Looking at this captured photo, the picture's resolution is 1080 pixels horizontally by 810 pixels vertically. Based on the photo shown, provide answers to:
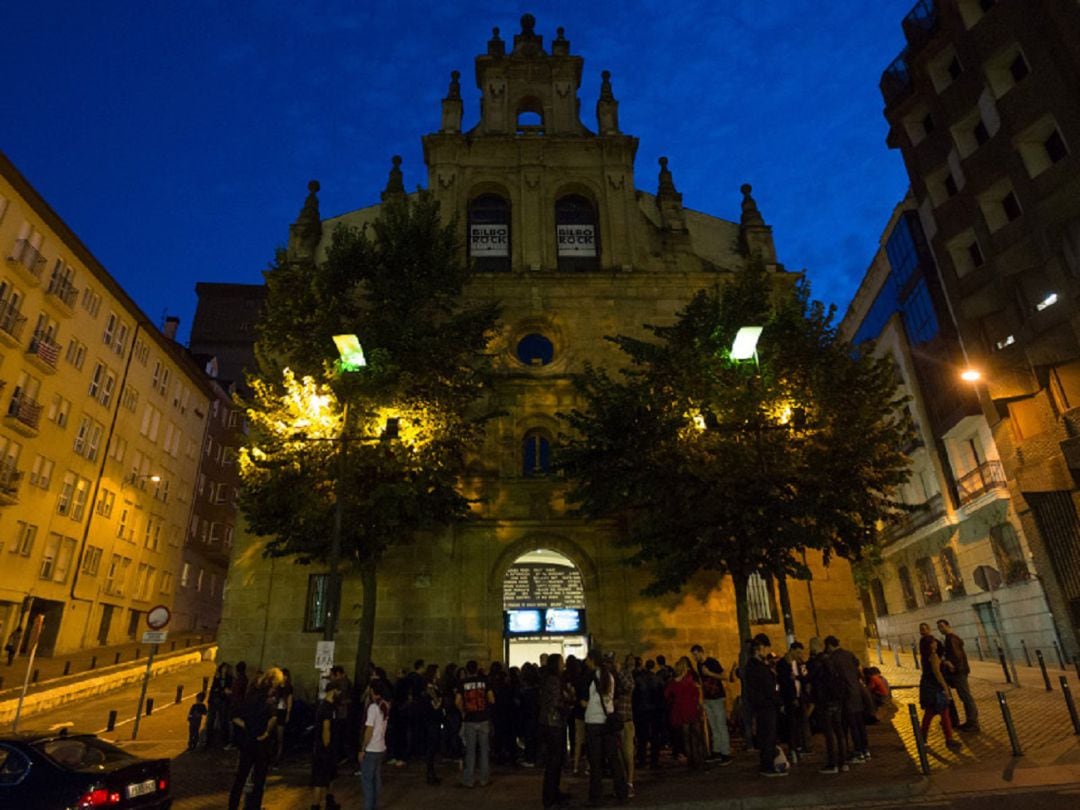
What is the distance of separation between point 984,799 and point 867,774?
1.93 m

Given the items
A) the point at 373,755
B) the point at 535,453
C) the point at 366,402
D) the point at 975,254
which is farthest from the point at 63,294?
the point at 975,254

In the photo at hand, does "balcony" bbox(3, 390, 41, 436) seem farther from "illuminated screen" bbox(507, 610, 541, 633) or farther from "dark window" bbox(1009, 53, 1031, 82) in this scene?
"dark window" bbox(1009, 53, 1031, 82)

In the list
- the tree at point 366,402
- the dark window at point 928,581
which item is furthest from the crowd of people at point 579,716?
the dark window at point 928,581

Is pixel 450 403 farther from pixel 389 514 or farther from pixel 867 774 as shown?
pixel 867 774

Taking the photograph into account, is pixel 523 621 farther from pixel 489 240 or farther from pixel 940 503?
pixel 940 503

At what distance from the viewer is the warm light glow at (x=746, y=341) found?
37.8ft

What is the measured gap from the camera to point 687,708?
1106cm

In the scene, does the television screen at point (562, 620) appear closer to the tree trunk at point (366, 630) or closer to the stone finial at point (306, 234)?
the tree trunk at point (366, 630)

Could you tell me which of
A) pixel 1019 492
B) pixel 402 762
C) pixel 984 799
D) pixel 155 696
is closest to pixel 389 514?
pixel 402 762

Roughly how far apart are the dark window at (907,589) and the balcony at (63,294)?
151 ft

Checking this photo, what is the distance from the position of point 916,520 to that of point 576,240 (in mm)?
25264

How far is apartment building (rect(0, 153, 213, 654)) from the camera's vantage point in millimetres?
27688

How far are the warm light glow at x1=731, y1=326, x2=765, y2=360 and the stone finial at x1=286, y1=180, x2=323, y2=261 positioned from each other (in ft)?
56.3

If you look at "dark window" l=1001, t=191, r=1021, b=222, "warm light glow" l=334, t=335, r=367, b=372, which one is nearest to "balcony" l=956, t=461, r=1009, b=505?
"dark window" l=1001, t=191, r=1021, b=222
